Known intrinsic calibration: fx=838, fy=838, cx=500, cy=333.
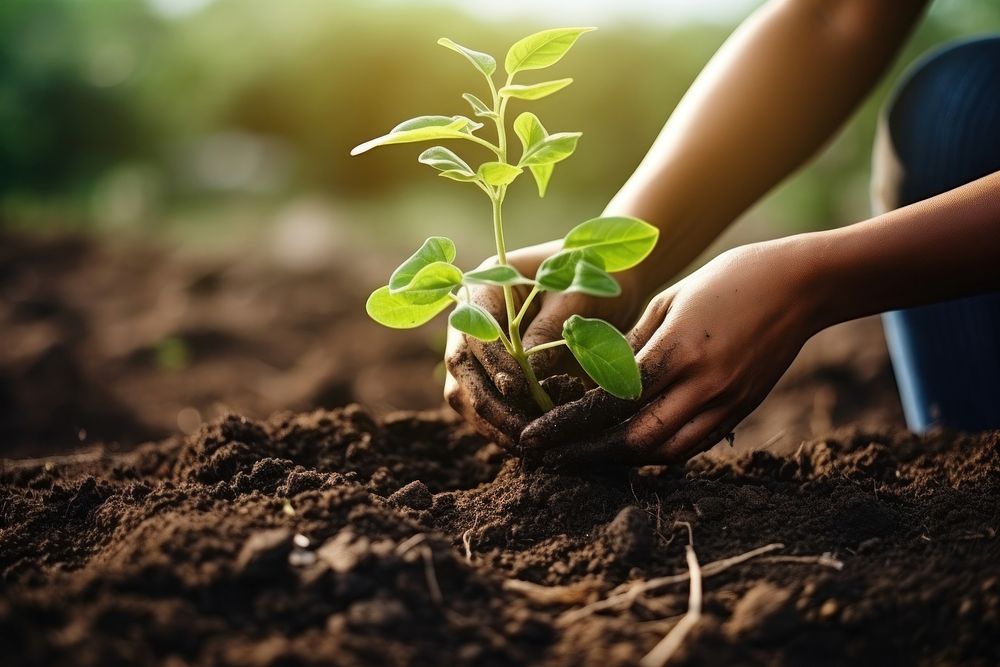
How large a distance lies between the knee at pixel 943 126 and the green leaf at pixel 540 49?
1.35 m

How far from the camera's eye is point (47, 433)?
265cm

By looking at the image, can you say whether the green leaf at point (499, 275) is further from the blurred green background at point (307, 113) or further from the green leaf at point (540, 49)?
the blurred green background at point (307, 113)

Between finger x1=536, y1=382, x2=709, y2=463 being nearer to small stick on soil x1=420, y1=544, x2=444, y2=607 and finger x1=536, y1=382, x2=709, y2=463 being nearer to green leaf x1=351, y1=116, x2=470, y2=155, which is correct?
small stick on soil x1=420, y1=544, x2=444, y2=607

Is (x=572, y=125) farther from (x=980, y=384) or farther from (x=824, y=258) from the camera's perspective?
(x=824, y=258)

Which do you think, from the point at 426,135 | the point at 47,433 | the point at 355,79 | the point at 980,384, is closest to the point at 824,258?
the point at 426,135

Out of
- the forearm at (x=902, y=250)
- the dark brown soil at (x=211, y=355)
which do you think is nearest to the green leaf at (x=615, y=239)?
the forearm at (x=902, y=250)

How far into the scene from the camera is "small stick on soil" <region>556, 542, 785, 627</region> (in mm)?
1162

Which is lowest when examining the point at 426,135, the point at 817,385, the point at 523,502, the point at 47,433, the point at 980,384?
the point at 817,385

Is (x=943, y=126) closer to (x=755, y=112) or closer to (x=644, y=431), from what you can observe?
(x=755, y=112)

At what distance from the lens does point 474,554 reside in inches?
53.6

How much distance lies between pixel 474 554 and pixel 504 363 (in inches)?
13.4

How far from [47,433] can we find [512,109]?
190 inches

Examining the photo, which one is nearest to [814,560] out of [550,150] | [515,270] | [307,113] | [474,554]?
[474,554]

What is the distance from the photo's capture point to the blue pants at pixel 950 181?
7.41 ft
